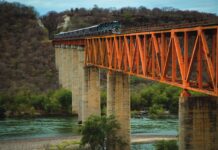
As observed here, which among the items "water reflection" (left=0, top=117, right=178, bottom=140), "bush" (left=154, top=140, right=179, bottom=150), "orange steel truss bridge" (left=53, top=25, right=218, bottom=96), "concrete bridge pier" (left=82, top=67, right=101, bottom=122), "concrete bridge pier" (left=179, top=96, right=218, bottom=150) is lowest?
"water reflection" (left=0, top=117, right=178, bottom=140)

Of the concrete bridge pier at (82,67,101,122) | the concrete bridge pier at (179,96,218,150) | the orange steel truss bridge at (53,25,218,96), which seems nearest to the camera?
the orange steel truss bridge at (53,25,218,96)

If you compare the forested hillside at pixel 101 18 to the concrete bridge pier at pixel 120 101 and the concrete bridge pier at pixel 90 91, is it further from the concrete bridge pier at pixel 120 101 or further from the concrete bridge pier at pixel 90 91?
the concrete bridge pier at pixel 120 101

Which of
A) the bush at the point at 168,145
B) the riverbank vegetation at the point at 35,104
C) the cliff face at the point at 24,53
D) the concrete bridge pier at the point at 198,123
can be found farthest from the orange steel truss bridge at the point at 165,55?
the cliff face at the point at 24,53

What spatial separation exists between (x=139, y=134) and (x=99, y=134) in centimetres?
1299

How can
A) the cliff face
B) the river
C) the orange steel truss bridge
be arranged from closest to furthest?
the orange steel truss bridge < the river < the cliff face

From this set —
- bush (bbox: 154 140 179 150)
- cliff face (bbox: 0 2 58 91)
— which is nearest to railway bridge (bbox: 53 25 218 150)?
bush (bbox: 154 140 179 150)

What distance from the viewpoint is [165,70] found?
2962 cm

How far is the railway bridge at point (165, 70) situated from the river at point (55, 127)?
548 centimetres

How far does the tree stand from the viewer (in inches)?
1732

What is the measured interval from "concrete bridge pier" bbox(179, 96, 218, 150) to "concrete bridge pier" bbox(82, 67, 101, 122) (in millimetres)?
34279

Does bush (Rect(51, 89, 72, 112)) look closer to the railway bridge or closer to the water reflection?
the water reflection

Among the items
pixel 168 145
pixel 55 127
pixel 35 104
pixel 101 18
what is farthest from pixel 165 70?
pixel 101 18

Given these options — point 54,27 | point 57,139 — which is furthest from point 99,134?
point 54,27

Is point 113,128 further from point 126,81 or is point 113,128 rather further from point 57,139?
point 57,139
